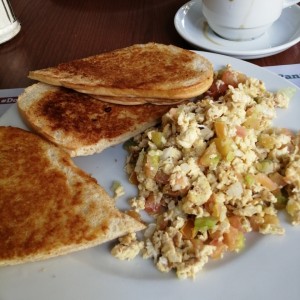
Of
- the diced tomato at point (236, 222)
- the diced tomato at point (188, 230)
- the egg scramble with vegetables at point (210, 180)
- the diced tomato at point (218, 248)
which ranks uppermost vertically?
the egg scramble with vegetables at point (210, 180)

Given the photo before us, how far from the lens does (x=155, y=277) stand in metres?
1.23

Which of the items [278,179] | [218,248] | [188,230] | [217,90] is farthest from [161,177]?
[217,90]

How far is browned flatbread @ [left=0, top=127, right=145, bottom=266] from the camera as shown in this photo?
125 centimetres

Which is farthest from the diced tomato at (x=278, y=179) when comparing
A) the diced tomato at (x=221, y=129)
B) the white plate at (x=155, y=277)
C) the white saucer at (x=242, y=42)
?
the white saucer at (x=242, y=42)

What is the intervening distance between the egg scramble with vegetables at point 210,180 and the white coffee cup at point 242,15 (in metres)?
0.61

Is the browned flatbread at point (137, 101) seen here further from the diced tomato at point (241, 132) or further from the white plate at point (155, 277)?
the white plate at point (155, 277)

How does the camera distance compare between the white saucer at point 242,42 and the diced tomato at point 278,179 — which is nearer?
the diced tomato at point 278,179

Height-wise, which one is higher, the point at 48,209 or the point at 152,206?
the point at 48,209

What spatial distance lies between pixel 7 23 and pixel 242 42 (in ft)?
5.23

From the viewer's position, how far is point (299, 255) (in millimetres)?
1215

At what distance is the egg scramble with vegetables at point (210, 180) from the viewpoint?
1301mm

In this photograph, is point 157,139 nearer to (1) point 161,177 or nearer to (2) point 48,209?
(1) point 161,177

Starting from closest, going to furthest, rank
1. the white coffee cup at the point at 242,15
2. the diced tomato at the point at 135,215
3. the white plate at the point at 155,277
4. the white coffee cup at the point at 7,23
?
the white plate at the point at 155,277, the diced tomato at the point at 135,215, the white coffee cup at the point at 242,15, the white coffee cup at the point at 7,23

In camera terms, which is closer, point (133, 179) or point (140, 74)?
point (133, 179)
